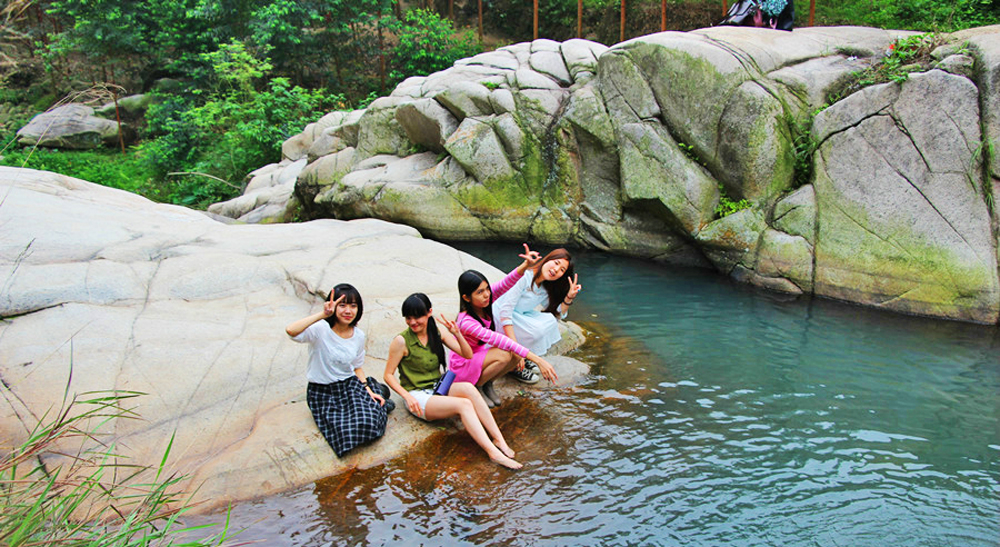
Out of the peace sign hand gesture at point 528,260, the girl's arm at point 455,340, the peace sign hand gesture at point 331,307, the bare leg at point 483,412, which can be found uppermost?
the peace sign hand gesture at point 528,260

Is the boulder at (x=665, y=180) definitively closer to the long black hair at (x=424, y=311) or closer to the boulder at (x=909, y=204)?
the boulder at (x=909, y=204)

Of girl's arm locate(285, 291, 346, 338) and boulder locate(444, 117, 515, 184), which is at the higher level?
boulder locate(444, 117, 515, 184)

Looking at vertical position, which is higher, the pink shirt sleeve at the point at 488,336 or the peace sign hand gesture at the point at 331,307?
the peace sign hand gesture at the point at 331,307

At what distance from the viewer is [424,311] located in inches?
203

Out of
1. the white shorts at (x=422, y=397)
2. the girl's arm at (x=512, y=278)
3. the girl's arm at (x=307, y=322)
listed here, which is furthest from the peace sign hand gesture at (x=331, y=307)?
the girl's arm at (x=512, y=278)

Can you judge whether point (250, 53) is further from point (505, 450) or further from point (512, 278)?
point (505, 450)

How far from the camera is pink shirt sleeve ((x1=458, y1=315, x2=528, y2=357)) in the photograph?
5367 mm

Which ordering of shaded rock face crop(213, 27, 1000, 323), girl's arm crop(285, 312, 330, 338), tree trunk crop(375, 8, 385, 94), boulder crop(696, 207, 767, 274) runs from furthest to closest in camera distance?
tree trunk crop(375, 8, 385, 94), boulder crop(696, 207, 767, 274), shaded rock face crop(213, 27, 1000, 323), girl's arm crop(285, 312, 330, 338)

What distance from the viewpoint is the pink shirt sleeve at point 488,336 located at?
5.37m

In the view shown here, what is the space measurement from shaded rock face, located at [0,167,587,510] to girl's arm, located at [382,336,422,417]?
0.80 ft

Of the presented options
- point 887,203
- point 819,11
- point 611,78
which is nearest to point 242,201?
point 611,78

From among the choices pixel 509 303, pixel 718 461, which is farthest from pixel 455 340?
pixel 718 461

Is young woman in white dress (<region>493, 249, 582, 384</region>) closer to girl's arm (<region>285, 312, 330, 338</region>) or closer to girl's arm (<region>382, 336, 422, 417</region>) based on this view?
girl's arm (<region>382, 336, 422, 417</region>)

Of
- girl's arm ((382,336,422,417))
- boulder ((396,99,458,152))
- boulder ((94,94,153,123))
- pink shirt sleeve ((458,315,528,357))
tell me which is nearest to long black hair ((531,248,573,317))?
pink shirt sleeve ((458,315,528,357))
